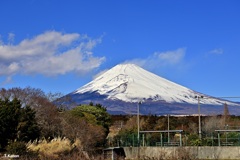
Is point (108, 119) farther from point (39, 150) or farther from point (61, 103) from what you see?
point (39, 150)

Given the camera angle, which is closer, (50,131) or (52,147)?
(52,147)

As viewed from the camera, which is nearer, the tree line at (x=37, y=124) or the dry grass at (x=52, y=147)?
the dry grass at (x=52, y=147)

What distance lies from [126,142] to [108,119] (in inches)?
229

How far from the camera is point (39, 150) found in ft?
88.7

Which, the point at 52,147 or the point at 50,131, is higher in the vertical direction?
the point at 50,131

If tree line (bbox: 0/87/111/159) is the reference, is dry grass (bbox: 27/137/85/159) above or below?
below

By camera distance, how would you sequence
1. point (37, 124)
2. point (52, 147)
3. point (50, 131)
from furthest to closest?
point (50, 131), point (37, 124), point (52, 147)

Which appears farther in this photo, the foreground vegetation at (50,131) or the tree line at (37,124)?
the tree line at (37,124)

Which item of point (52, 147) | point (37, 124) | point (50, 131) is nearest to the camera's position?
point (52, 147)

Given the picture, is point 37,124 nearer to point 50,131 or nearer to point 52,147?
point 50,131

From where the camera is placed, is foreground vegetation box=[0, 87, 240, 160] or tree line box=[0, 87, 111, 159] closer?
foreground vegetation box=[0, 87, 240, 160]

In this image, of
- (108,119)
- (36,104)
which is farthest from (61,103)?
(36,104)

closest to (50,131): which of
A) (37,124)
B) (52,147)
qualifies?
(37,124)

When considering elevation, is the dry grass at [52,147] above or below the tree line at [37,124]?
below
